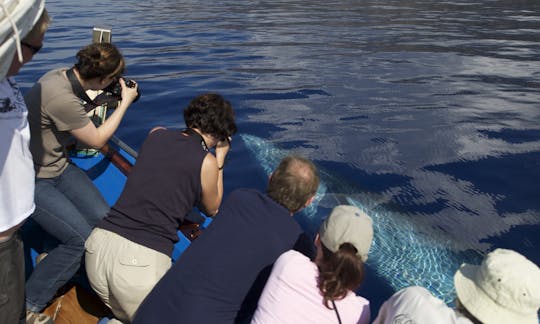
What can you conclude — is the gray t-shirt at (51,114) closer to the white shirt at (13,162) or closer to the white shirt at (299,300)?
the white shirt at (13,162)

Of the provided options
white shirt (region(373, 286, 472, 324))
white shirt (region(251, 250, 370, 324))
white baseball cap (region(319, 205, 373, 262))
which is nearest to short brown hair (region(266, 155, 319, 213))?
white baseball cap (region(319, 205, 373, 262))

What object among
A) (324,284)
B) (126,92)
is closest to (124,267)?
(324,284)

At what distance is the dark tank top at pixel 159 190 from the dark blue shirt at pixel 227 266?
48 cm

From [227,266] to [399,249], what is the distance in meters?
3.51

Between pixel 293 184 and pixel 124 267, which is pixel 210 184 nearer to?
pixel 293 184

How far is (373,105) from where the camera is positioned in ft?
37.1

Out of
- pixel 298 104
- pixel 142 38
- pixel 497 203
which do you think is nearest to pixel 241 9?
pixel 142 38

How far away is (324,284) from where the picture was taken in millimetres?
2553

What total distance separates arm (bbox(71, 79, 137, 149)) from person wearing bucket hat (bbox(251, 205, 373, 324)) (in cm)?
201

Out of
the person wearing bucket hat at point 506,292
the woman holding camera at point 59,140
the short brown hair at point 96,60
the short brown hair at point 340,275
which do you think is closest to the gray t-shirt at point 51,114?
the woman holding camera at point 59,140

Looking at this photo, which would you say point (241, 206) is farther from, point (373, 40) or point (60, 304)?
point (373, 40)

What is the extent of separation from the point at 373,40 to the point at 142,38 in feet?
30.5

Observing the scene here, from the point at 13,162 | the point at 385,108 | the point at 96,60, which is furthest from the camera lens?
the point at 385,108

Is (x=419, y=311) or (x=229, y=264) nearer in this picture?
(x=419, y=311)
